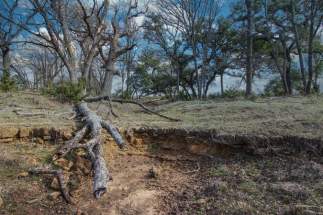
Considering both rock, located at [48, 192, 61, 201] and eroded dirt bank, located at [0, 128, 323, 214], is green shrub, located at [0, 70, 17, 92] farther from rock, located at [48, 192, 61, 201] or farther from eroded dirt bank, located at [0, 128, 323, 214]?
rock, located at [48, 192, 61, 201]

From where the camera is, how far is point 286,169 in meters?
3.45

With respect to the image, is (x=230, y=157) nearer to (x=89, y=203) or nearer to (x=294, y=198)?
(x=294, y=198)

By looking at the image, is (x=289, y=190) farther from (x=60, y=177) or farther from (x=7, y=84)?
(x=7, y=84)

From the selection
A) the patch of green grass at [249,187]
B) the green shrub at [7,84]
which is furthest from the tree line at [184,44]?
the patch of green grass at [249,187]

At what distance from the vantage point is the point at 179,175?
11.9 feet

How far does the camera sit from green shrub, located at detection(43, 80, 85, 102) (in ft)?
26.0

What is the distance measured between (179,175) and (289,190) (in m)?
1.25

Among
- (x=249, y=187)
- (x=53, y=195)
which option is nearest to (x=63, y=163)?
(x=53, y=195)

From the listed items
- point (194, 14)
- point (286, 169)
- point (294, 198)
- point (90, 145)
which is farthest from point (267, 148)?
point (194, 14)

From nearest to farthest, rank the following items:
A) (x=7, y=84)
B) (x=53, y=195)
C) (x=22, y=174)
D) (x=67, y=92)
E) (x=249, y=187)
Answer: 1. (x=53, y=195)
2. (x=249, y=187)
3. (x=22, y=174)
4. (x=67, y=92)
5. (x=7, y=84)

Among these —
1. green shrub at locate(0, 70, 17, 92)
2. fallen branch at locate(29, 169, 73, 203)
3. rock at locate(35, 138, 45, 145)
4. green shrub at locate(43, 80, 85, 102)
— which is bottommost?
fallen branch at locate(29, 169, 73, 203)

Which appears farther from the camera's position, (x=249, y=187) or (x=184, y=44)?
(x=184, y=44)

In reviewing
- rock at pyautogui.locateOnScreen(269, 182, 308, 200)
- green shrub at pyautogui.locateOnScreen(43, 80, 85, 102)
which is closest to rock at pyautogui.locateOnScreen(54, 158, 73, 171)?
rock at pyautogui.locateOnScreen(269, 182, 308, 200)

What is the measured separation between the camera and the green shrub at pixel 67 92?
7.92 m
